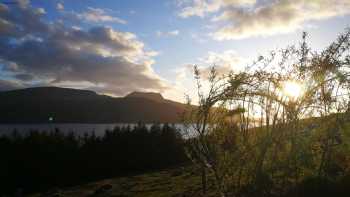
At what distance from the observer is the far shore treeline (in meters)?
73.1

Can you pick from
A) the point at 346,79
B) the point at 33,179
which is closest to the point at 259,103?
the point at 346,79

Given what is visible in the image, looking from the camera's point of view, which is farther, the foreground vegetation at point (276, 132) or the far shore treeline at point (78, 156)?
the far shore treeline at point (78, 156)

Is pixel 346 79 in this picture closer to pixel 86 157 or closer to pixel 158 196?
pixel 158 196

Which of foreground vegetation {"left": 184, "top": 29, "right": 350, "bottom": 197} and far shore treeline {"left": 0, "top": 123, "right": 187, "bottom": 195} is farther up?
foreground vegetation {"left": 184, "top": 29, "right": 350, "bottom": 197}

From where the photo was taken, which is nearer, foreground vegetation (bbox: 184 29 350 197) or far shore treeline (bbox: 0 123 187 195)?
foreground vegetation (bbox: 184 29 350 197)

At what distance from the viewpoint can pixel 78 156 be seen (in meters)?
80.9

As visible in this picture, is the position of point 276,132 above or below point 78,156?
above

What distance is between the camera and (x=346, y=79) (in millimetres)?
15922

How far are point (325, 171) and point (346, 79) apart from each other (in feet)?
17.6

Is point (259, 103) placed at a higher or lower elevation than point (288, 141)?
higher

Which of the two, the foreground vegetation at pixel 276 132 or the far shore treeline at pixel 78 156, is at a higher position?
the foreground vegetation at pixel 276 132

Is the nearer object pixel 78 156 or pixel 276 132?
pixel 276 132

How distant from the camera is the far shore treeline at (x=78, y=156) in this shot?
2876 inches

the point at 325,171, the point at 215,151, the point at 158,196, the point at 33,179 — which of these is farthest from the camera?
the point at 33,179
